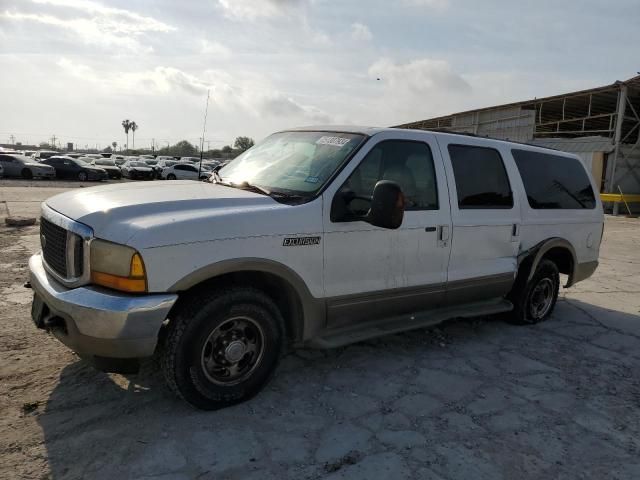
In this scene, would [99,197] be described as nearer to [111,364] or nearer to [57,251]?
[57,251]

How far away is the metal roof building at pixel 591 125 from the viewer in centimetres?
2097

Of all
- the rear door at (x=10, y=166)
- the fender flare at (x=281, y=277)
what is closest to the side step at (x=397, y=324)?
the fender flare at (x=281, y=277)

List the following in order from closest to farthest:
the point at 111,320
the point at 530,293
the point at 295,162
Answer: the point at 111,320 → the point at 295,162 → the point at 530,293

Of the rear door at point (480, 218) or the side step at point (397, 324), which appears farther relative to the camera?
the rear door at point (480, 218)

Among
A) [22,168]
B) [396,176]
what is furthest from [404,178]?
[22,168]

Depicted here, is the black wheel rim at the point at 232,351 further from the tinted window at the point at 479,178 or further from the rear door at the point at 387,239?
the tinted window at the point at 479,178

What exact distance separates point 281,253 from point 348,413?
1141mm

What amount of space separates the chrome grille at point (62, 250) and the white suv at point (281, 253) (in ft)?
0.04

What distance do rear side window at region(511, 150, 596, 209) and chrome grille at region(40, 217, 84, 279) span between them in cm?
406

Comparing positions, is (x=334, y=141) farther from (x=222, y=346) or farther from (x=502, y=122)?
(x=502, y=122)

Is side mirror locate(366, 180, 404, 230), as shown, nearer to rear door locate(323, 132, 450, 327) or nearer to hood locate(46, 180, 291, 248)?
rear door locate(323, 132, 450, 327)

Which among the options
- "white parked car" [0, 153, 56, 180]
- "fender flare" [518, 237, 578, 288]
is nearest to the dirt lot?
"fender flare" [518, 237, 578, 288]

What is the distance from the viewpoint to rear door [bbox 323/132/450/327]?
3.65 metres

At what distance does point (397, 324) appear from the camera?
13.5ft
